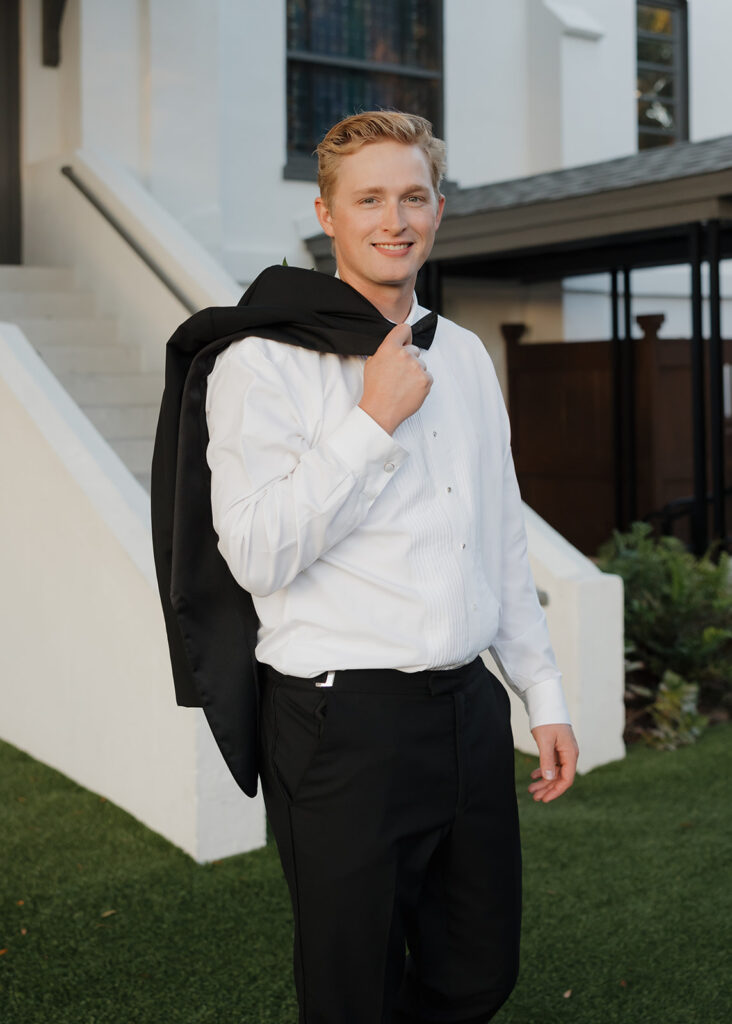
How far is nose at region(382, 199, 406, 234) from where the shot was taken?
7.10 feet

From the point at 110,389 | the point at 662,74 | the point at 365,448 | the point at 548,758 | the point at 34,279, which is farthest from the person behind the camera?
the point at 662,74

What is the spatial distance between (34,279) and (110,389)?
158 centimetres

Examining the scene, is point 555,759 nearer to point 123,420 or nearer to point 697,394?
point 123,420

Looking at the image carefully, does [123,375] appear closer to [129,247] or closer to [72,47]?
[129,247]

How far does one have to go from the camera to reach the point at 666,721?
20.1 ft

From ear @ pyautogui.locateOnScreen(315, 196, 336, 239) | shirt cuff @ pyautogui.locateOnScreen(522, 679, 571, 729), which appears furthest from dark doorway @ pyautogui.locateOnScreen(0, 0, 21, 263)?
shirt cuff @ pyautogui.locateOnScreen(522, 679, 571, 729)

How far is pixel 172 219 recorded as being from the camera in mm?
8070

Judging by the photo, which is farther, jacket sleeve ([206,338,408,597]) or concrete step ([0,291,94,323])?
concrete step ([0,291,94,323])

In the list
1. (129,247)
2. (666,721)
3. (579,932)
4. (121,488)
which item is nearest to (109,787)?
(121,488)

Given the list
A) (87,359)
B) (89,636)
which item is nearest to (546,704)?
(89,636)

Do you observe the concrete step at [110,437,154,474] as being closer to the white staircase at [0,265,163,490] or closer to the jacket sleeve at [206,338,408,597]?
the white staircase at [0,265,163,490]

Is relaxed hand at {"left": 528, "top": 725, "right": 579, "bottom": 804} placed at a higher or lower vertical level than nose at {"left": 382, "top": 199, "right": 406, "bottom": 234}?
lower

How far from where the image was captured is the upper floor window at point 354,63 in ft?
33.9

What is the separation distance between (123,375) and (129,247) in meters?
0.98
